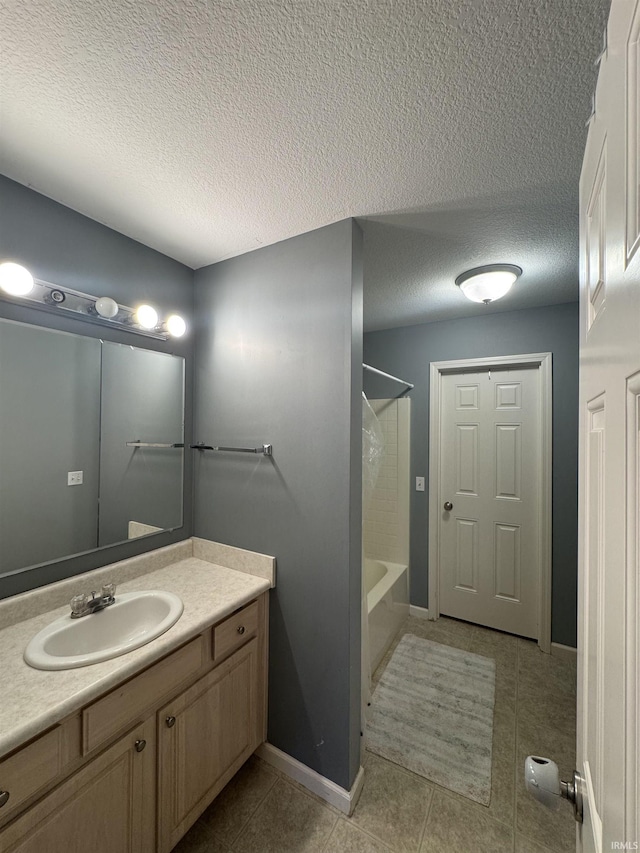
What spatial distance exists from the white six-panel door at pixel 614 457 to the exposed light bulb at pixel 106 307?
1.66m

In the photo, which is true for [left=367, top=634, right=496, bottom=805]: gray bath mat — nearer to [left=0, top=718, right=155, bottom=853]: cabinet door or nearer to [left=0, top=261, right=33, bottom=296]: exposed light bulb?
[left=0, top=718, right=155, bottom=853]: cabinet door

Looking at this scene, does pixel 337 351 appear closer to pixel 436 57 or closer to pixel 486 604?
pixel 436 57

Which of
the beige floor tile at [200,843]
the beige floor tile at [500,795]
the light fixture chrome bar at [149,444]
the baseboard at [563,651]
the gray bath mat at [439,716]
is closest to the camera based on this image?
the beige floor tile at [200,843]

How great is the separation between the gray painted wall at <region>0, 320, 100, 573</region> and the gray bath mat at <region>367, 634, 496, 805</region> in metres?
1.78

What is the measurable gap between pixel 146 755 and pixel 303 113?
203 centimetres

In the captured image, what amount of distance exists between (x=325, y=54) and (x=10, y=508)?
69.4 inches

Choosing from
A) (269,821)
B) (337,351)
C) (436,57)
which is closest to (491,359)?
(337,351)

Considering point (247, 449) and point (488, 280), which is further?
point (488, 280)

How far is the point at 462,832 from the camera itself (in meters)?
1.29

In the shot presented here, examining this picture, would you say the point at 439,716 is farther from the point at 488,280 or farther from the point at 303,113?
the point at 303,113

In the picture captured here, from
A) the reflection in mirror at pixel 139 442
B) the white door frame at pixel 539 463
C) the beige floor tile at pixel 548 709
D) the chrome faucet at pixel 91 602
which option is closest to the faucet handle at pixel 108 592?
the chrome faucet at pixel 91 602

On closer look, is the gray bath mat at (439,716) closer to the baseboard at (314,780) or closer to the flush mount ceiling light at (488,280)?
the baseboard at (314,780)

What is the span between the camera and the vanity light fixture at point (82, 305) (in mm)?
1206

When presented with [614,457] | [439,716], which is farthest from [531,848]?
[614,457]
